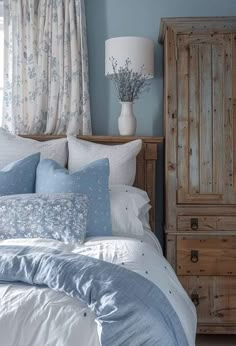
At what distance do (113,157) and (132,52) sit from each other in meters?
0.69

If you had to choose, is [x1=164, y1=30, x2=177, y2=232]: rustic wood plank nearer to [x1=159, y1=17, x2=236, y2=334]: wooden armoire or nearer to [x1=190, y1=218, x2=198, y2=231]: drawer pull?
[x1=159, y1=17, x2=236, y2=334]: wooden armoire

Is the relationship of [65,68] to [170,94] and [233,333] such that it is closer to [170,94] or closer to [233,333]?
[170,94]

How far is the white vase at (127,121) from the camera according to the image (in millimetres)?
2982

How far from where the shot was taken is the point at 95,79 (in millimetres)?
3217

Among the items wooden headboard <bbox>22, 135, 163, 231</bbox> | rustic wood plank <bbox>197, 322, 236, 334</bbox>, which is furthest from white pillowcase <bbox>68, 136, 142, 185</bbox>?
rustic wood plank <bbox>197, 322, 236, 334</bbox>

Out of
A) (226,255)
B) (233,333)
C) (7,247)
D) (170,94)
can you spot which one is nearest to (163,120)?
(170,94)

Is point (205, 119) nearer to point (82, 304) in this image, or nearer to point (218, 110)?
point (218, 110)

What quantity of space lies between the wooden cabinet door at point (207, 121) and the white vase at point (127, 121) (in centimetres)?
34

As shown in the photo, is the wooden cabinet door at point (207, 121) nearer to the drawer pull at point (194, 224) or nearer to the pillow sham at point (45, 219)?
the drawer pull at point (194, 224)

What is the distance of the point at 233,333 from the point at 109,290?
1729mm

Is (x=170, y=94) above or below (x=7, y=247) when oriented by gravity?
above

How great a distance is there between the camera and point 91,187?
7.54 ft

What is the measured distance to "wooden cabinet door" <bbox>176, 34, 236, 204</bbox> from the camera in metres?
2.77

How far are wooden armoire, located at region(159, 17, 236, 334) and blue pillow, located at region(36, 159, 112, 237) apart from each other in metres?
0.60
